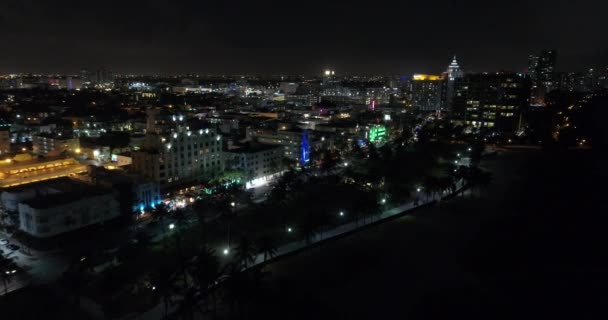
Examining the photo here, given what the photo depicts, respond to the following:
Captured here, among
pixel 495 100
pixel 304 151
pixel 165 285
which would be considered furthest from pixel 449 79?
pixel 165 285

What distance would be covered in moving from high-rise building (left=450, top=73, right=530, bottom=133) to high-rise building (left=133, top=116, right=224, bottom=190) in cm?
3414

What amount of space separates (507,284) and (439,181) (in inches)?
Answer: 335

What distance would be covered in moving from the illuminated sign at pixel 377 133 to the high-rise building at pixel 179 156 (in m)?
19.5

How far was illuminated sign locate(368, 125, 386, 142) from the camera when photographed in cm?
4047

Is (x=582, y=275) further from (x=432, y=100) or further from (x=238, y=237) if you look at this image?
(x=432, y=100)

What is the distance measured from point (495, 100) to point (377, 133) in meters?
15.5

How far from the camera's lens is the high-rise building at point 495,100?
153 feet

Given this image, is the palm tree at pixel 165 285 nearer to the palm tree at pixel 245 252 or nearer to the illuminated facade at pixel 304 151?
the palm tree at pixel 245 252

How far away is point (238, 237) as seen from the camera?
15.8 m

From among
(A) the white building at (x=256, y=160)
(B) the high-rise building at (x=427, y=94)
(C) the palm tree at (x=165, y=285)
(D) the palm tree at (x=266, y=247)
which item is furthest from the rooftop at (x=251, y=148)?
(B) the high-rise building at (x=427, y=94)

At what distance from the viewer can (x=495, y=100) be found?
4769 centimetres

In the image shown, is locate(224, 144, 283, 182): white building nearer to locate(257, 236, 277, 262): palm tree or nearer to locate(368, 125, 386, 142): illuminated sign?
locate(257, 236, 277, 262): palm tree

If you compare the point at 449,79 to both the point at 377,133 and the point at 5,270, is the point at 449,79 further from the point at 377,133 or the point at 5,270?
the point at 5,270

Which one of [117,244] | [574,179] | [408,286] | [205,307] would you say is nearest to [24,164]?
[117,244]
